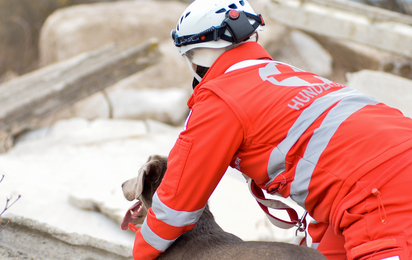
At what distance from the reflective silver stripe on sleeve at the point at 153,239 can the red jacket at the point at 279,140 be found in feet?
0.19

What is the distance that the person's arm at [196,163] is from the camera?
5.37 ft

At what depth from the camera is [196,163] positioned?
5.49ft

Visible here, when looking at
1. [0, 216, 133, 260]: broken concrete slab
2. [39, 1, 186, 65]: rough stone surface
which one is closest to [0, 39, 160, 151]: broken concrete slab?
[39, 1, 186, 65]: rough stone surface

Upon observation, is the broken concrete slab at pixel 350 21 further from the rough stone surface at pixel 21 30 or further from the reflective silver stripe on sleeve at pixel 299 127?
the rough stone surface at pixel 21 30

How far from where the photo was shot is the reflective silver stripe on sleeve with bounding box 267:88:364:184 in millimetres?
1602

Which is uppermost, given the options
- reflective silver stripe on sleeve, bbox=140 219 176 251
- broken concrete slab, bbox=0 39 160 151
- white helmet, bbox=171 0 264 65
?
white helmet, bbox=171 0 264 65

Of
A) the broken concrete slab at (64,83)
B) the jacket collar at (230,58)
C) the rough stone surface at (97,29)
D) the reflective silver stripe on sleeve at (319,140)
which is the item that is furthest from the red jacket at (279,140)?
the rough stone surface at (97,29)

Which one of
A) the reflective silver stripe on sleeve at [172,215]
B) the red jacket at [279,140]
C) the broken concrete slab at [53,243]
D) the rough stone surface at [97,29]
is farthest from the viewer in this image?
the rough stone surface at [97,29]

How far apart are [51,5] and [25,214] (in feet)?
35.5

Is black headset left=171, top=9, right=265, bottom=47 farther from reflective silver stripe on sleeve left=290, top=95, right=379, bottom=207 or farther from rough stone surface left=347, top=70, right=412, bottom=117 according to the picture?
rough stone surface left=347, top=70, right=412, bottom=117

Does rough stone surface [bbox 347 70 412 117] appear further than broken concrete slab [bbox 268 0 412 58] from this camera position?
No

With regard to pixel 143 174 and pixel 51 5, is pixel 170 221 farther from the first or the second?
pixel 51 5

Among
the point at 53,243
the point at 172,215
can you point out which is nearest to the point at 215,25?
the point at 172,215

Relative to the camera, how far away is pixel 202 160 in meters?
1.67
